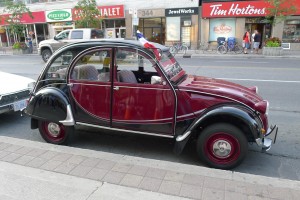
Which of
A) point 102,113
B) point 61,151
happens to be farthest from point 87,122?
point 61,151

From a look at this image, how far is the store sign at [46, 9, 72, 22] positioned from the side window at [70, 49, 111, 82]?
980 inches

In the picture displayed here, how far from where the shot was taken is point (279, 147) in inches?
170

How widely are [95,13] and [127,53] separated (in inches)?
807

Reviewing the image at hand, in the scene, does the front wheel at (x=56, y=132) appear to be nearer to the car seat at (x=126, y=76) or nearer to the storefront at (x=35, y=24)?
the car seat at (x=126, y=76)

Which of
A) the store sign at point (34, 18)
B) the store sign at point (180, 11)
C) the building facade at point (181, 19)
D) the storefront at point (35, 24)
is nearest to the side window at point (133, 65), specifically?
the building facade at point (181, 19)

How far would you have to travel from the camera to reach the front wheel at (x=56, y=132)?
4422 mm

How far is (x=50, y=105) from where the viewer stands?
170 inches

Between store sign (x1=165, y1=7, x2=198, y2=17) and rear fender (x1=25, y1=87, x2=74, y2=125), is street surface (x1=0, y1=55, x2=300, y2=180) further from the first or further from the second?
store sign (x1=165, y1=7, x2=198, y2=17)

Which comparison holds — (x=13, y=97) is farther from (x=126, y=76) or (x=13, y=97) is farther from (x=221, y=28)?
(x=221, y=28)

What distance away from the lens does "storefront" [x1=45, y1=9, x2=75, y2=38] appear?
2699 cm

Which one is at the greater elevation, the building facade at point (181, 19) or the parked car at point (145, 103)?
the building facade at point (181, 19)

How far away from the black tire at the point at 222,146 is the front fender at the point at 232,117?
129mm

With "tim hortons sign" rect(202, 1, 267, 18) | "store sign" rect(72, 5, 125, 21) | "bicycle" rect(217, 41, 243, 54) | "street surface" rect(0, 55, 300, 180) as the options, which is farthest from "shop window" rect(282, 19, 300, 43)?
"street surface" rect(0, 55, 300, 180)

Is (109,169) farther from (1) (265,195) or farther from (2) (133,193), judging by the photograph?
(1) (265,195)
